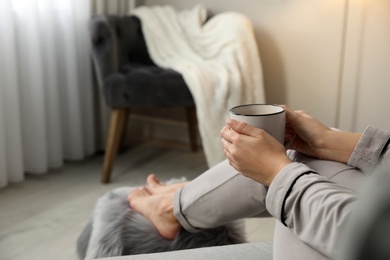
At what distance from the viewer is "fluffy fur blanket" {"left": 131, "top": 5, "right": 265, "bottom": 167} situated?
7.02 feet

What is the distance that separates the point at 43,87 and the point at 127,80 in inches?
15.7

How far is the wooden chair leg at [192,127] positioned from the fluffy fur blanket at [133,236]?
49.5 inches

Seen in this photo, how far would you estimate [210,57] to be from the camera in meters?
2.33

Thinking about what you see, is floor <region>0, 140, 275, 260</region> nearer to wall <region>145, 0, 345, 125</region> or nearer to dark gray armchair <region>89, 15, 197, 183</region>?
dark gray armchair <region>89, 15, 197, 183</region>

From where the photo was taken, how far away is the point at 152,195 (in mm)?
1361

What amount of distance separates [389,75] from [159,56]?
101 cm

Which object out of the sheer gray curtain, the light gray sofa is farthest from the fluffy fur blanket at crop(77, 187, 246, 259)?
the sheer gray curtain

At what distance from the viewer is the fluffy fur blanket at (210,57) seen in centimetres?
214

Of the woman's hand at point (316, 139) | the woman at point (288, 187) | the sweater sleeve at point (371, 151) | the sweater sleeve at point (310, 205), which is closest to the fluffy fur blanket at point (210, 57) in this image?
the woman at point (288, 187)

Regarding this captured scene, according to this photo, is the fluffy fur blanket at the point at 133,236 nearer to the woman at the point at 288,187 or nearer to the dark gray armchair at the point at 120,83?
the woman at the point at 288,187

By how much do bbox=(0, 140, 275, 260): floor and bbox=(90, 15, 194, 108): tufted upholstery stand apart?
0.37 m

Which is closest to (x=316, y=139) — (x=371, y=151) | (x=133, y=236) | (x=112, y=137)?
(x=371, y=151)

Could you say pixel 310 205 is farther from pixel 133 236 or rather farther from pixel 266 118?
pixel 133 236

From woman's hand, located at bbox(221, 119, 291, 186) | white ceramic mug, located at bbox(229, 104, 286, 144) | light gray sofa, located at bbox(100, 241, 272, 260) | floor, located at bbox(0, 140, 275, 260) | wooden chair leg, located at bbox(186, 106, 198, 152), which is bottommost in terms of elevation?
floor, located at bbox(0, 140, 275, 260)
